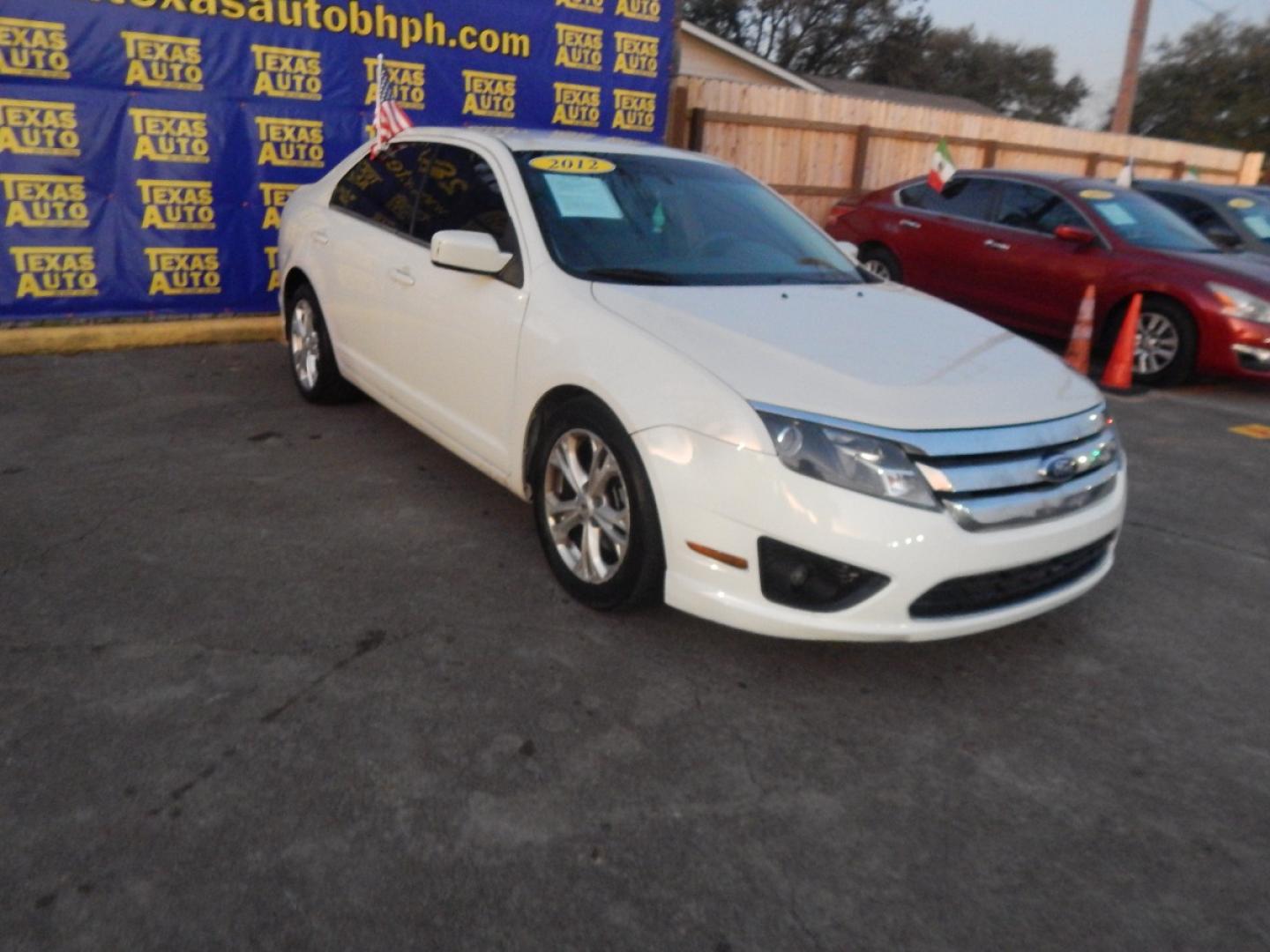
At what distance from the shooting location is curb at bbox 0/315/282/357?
7.04m

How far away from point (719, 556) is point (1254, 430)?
554 cm

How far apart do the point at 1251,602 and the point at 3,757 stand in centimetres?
432

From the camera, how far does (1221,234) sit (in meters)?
10.2

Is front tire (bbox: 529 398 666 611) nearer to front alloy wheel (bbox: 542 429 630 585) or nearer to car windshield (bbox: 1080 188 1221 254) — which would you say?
front alloy wheel (bbox: 542 429 630 585)

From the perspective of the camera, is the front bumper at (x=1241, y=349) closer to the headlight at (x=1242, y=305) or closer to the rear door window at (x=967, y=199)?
the headlight at (x=1242, y=305)

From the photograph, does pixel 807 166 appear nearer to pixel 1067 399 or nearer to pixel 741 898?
pixel 1067 399

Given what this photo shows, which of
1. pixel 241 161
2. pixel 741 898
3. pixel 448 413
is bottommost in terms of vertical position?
pixel 741 898

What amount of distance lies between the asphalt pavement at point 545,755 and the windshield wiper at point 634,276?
1155 millimetres

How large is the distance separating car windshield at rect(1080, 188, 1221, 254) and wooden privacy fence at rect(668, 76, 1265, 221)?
371 cm

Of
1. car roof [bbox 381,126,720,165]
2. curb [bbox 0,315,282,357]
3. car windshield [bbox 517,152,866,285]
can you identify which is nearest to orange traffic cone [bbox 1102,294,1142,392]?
car windshield [bbox 517,152,866,285]

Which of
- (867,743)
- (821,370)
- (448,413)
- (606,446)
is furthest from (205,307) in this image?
(867,743)

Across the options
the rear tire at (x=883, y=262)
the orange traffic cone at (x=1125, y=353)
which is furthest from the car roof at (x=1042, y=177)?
the orange traffic cone at (x=1125, y=353)

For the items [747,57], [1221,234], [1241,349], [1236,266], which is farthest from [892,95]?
[1241,349]

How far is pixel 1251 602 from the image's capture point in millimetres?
4105
